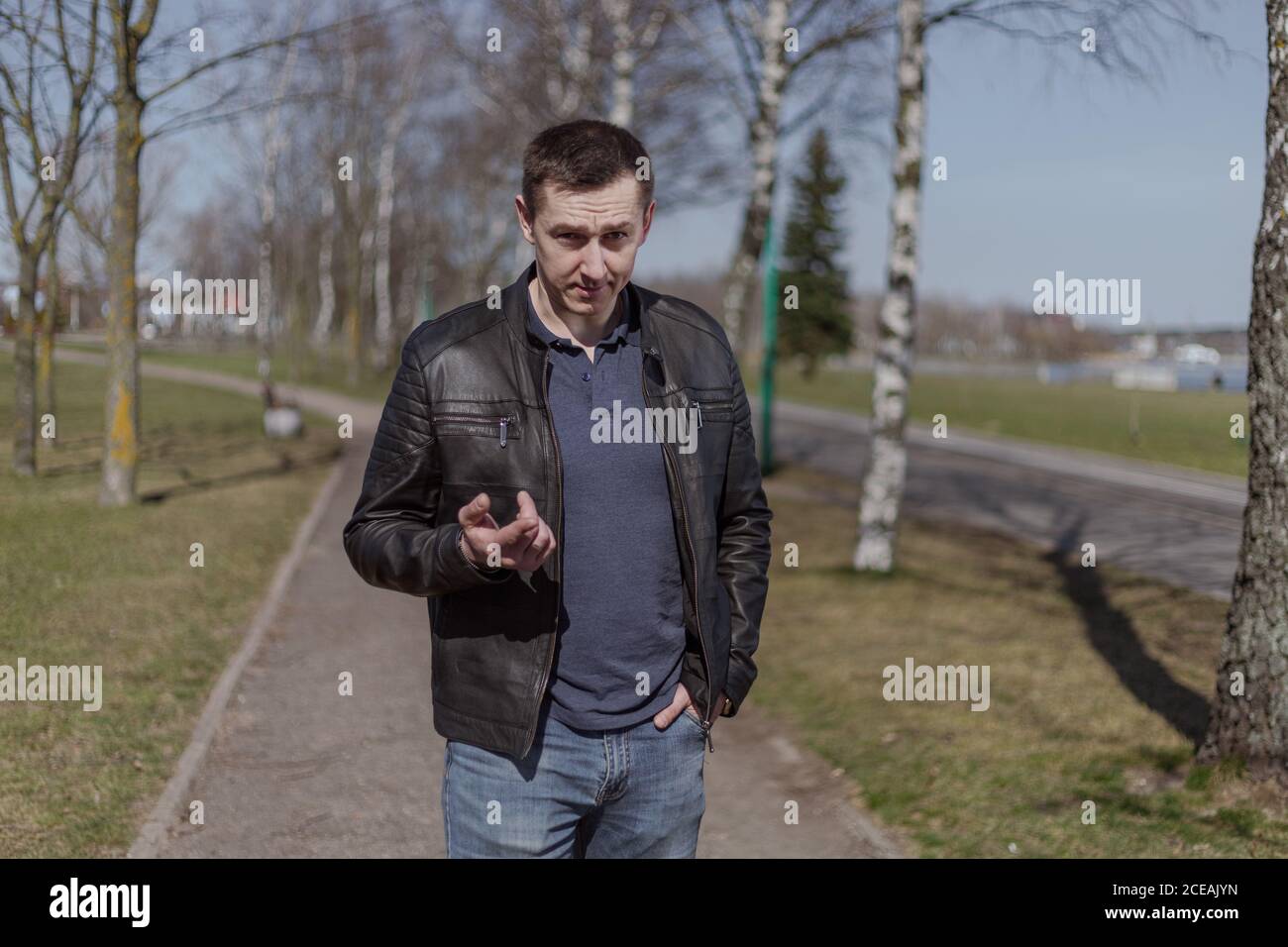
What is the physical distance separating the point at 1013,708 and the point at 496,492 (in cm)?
515

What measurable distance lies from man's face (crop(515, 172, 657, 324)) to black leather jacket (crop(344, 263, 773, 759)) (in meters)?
0.13

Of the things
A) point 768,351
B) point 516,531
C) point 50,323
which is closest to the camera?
point 516,531

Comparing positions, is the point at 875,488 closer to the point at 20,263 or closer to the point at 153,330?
the point at 20,263

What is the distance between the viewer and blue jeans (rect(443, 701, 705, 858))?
2.34 m

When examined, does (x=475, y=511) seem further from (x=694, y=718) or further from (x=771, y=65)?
(x=771, y=65)

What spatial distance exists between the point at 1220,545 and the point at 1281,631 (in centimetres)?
817

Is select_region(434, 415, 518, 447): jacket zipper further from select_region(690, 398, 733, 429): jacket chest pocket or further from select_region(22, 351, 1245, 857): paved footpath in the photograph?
select_region(22, 351, 1245, 857): paved footpath

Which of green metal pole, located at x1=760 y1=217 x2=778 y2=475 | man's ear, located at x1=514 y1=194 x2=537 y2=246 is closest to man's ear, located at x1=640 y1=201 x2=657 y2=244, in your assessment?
man's ear, located at x1=514 y1=194 x2=537 y2=246

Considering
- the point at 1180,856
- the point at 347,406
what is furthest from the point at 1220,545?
the point at 347,406

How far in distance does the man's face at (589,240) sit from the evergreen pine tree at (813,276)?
5314cm

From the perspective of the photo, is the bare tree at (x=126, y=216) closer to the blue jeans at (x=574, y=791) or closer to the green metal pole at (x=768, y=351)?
the green metal pole at (x=768, y=351)

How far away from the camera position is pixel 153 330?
60.9m

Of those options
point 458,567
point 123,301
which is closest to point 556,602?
point 458,567

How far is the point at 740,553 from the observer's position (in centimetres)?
261
